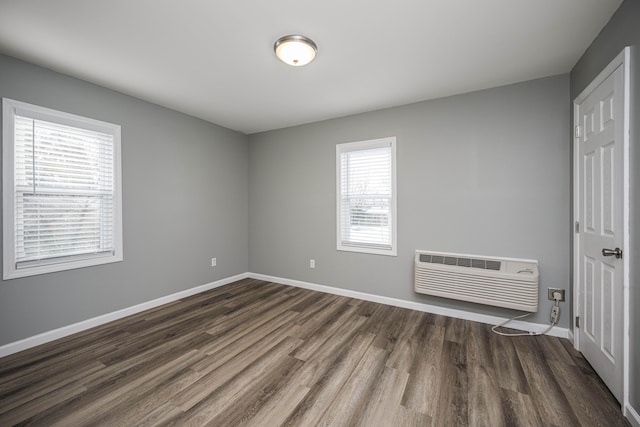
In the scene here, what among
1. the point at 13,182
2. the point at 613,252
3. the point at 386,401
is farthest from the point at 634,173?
the point at 13,182

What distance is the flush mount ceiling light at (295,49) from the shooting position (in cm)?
199

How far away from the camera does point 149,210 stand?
3266 millimetres

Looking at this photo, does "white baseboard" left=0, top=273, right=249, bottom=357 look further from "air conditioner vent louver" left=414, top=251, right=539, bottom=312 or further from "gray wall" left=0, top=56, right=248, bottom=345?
"air conditioner vent louver" left=414, top=251, right=539, bottom=312

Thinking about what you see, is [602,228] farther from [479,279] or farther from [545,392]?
[545,392]

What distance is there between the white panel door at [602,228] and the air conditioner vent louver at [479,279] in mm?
390

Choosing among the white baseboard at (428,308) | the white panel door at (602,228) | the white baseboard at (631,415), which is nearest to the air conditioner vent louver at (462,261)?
the white baseboard at (428,308)

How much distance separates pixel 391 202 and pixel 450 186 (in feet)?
2.37

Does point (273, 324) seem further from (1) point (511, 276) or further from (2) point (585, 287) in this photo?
(2) point (585, 287)

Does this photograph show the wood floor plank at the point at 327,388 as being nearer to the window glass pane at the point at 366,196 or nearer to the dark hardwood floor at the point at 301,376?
the dark hardwood floor at the point at 301,376

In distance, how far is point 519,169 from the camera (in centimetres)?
271

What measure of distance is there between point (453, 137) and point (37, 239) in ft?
14.5

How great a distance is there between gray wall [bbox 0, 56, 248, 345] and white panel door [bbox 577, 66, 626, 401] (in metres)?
4.36

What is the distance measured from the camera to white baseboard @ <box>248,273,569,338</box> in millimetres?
2608

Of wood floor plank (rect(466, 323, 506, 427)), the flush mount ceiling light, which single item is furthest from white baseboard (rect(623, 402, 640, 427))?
→ the flush mount ceiling light
